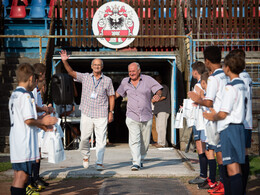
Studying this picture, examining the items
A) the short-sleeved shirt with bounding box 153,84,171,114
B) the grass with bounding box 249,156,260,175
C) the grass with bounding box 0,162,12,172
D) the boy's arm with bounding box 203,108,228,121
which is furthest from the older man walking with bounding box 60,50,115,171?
the short-sleeved shirt with bounding box 153,84,171,114

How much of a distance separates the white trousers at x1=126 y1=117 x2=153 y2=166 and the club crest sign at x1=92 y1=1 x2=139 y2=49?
5790mm

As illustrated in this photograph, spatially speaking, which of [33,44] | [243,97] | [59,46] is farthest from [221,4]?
[243,97]

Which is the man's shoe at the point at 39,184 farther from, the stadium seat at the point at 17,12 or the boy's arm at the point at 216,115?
the stadium seat at the point at 17,12

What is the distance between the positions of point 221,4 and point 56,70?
237 inches

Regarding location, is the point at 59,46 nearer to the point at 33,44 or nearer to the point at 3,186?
the point at 33,44

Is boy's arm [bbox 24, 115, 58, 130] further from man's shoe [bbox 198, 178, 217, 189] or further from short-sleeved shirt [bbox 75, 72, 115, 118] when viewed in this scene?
short-sleeved shirt [bbox 75, 72, 115, 118]

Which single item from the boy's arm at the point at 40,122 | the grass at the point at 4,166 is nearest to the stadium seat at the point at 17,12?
the grass at the point at 4,166

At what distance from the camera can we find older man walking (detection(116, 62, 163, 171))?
305 inches

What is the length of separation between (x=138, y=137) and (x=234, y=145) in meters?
3.42

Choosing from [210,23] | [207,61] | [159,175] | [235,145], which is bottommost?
[159,175]

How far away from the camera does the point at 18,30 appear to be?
16844mm

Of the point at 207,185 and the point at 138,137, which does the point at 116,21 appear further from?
the point at 207,185

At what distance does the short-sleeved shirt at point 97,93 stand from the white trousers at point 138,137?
55 centimetres

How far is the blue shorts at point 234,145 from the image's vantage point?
4.45 meters
